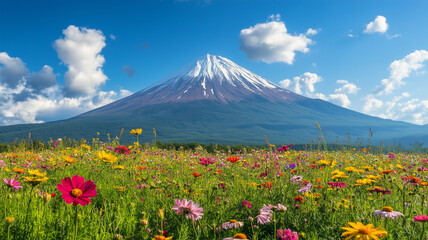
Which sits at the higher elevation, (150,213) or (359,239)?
(359,239)

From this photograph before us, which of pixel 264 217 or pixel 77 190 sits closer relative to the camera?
pixel 77 190

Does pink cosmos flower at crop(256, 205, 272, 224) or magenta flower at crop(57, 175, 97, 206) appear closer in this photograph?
magenta flower at crop(57, 175, 97, 206)

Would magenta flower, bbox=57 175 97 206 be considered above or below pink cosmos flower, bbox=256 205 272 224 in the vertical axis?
above

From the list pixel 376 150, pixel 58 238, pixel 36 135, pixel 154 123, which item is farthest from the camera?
pixel 154 123

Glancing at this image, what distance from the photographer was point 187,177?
4.06 m

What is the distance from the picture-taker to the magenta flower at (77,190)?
121cm

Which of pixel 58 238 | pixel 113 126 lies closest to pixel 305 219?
pixel 58 238

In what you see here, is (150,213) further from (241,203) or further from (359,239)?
(359,239)

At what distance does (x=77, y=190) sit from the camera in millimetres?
1220

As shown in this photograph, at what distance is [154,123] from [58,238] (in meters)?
192

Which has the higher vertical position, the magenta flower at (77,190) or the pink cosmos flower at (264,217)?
the magenta flower at (77,190)

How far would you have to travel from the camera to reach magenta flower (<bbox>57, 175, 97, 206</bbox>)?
3.97ft

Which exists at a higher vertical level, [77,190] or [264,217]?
[77,190]

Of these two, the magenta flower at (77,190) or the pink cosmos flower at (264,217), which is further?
the pink cosmos flower at (264,217)
